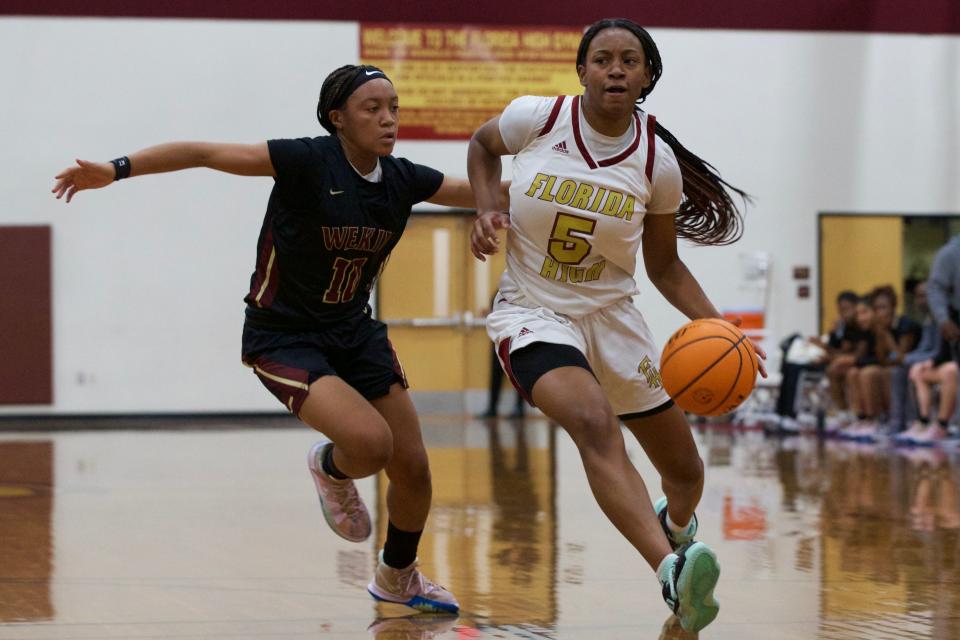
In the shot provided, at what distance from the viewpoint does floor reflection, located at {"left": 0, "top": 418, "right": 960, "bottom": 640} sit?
170 inches

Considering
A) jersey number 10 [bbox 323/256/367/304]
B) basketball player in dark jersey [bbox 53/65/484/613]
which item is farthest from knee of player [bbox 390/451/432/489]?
jersey number 10 [bbox 323/256/367/304]

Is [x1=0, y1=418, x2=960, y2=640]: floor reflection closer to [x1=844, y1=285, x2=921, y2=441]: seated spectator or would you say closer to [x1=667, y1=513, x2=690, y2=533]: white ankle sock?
[x1=667, y1=513, x2=690, y2=533]: white ankle sock

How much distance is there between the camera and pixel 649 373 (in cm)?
439

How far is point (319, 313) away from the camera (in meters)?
4.47

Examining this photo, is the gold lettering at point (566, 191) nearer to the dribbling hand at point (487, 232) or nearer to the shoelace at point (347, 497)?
the dribbling hand at point (487, 232)

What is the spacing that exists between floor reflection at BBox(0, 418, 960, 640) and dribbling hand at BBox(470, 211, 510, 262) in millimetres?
1162

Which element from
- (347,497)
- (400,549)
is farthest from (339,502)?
(400,549)

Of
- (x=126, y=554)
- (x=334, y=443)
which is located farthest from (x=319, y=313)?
(x=126, y=554)

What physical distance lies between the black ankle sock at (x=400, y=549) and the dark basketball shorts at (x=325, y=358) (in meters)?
0.48

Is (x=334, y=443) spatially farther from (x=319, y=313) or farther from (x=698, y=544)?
(x=698, y=544)

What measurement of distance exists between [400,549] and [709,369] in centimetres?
119

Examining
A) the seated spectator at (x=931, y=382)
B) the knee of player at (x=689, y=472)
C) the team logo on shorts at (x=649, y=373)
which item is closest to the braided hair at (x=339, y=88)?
the team logo on shorts at (x=649, y=373)

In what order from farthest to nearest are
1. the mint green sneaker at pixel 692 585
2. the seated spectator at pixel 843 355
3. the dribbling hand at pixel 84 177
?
the seated spectator at pixel 843 355, the dribbling hand at pixel 84 177, the mint green sneaker at pixel 692 585

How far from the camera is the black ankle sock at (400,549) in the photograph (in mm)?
4555
